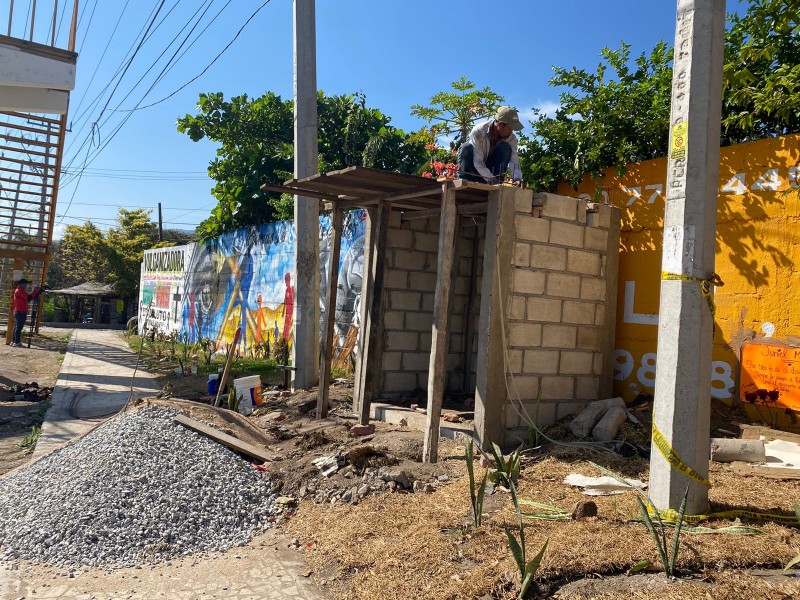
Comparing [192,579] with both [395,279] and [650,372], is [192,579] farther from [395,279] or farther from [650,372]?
[650,372]

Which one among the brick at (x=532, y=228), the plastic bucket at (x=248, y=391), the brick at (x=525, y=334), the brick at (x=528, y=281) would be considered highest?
the brick at (x=532, y=228)

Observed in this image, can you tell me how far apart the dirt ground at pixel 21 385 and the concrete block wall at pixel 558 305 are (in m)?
5.46

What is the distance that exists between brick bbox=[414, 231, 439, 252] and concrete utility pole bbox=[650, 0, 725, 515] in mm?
4741

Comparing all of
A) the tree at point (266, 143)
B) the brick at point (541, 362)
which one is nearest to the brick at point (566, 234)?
the brick at point (541, 362)

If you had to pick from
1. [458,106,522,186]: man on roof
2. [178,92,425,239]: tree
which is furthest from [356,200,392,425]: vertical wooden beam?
[178,92,425,239]: tree

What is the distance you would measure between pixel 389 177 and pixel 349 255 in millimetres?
5814

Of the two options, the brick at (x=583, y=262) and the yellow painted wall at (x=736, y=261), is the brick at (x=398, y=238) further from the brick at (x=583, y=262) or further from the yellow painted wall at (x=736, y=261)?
the yellow painted wall at (x=736, y=261)

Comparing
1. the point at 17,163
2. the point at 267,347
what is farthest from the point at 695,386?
the point at 17,163

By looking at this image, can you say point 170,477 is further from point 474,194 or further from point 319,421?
point 474,194

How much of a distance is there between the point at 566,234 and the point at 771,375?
238 centimetres

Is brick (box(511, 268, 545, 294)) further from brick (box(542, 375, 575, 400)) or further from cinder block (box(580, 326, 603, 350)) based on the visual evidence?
brick (box(542, 375, 575, 400))

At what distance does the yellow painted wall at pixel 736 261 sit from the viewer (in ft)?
20.4

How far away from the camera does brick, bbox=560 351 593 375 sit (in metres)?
7.07

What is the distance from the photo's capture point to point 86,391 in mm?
11102
